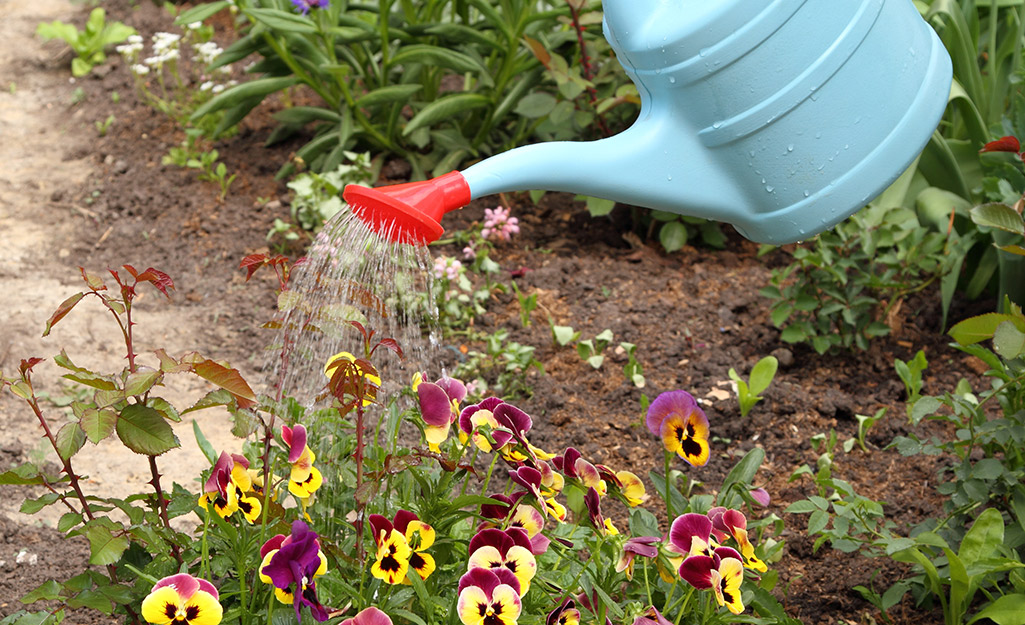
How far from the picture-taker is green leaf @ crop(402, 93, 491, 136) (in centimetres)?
272

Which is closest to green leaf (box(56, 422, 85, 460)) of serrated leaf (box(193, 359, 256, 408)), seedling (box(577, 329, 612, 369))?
serrated leaf (box(193, 359, 256, 408))

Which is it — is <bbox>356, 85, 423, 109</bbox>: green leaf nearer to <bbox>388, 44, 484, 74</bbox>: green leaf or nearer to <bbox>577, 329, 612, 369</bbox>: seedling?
<bbox>388, 44, 484, 74</bbox>: green leaf

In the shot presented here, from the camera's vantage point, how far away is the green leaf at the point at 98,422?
1078 millimetres

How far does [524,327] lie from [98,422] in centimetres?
138

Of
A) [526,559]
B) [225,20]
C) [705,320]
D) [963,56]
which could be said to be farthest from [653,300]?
[225,20]

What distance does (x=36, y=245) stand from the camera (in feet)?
9.24

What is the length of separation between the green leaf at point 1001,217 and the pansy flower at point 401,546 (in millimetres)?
824

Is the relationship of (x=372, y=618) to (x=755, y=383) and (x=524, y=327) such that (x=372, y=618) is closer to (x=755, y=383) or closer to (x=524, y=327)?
(x=755, y=383)

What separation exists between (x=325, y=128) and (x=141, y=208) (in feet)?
1.95

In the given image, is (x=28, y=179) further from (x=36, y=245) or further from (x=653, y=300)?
(x=653, y=300)

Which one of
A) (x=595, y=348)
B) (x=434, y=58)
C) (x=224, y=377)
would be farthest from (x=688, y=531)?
(x=434, y=58)

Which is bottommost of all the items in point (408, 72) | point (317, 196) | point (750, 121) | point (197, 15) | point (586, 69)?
point (317, 196)

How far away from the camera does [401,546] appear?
3.60 ft

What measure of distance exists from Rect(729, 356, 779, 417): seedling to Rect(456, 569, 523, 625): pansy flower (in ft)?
3.39
